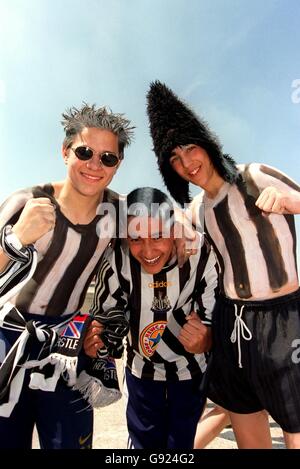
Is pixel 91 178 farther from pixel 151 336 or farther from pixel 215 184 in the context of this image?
pixel 151 336

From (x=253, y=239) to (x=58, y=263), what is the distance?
1128 mm

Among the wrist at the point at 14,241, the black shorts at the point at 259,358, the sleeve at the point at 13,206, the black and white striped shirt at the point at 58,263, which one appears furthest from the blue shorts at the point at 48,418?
the black shorts at the point at 259,358

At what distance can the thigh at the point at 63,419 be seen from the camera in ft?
6.52

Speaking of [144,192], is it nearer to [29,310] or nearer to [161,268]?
[161,268]

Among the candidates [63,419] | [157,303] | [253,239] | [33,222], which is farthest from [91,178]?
[63,419]

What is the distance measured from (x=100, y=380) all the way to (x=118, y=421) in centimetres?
195

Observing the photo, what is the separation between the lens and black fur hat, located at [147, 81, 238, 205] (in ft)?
7.79

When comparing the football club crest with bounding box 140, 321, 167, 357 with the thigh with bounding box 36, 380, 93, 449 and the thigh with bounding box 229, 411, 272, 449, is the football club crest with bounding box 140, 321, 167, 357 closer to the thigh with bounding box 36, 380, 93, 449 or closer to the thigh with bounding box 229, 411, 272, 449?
the thigh with bounding box 36, 380, 93, 449

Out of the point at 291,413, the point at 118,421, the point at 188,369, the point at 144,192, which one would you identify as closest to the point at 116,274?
the point at 144,192

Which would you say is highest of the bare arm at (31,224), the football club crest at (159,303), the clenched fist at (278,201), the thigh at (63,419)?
the clenched fist at (278,201)

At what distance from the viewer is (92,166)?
218cm

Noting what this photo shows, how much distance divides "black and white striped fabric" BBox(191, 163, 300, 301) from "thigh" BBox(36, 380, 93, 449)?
1050 millimetres

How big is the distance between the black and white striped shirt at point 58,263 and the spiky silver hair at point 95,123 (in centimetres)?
38

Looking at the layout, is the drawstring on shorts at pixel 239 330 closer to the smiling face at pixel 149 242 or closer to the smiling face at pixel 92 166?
the smiling face at pixel 149 242
